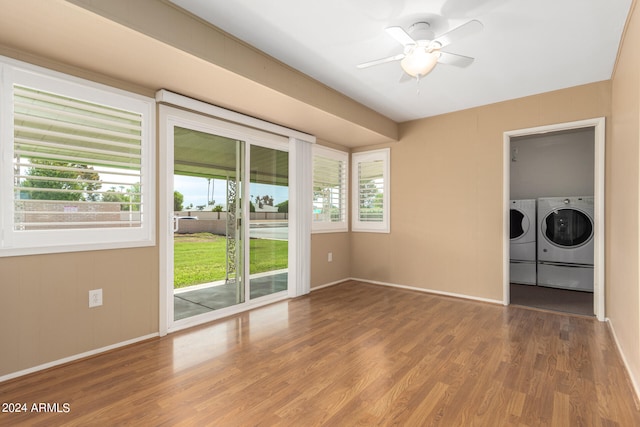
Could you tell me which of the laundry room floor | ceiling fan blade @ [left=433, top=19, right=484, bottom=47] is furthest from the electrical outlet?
the laundry room floor

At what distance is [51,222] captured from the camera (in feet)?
7.68

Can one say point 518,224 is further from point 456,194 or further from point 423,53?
point 423,53

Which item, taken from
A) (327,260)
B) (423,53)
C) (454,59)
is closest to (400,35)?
(423,53)

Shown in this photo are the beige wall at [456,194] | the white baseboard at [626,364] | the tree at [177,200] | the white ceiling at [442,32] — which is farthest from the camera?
the beige wall at [456,194]

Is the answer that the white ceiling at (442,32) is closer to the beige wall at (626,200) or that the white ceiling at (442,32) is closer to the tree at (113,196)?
the beige wall at (626,200)

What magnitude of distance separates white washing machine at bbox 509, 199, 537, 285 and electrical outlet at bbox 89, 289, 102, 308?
5487 mm

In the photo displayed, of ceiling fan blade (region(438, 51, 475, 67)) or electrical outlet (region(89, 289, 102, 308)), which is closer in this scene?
ceiling fan blade (region(438, 51, 475, 67))

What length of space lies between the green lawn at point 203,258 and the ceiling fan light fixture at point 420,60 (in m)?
2.51

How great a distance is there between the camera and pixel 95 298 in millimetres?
2533

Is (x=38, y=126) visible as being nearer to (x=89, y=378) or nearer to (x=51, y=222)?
(x=51, y=222)

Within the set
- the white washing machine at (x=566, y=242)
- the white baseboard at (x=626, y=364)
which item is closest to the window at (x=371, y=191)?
the white washing machine at (x=566, y=242)

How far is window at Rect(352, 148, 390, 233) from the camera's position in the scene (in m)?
5.04

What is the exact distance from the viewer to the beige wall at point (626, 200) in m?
2.02

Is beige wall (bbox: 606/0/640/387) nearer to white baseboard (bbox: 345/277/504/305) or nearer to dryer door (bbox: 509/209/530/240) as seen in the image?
white baseboard (bbox: 345/277/504/305)
